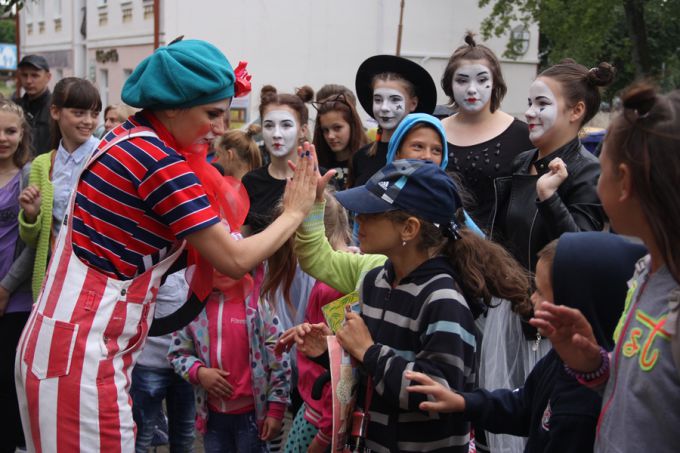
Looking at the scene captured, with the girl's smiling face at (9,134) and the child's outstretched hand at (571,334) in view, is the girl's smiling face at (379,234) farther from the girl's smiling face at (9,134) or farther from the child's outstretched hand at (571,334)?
the girl's smiling face at (9,134)

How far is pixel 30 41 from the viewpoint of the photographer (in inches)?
1241

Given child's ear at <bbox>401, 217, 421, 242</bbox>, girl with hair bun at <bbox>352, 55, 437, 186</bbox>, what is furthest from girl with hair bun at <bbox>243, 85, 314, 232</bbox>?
child's ear at <bbox>401, 217, 421, 242</bbox>

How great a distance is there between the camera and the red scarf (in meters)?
2.72

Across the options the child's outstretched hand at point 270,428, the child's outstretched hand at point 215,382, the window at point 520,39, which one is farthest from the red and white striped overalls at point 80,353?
the window at point 520,39

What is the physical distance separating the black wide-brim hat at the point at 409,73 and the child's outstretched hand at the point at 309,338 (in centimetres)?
197

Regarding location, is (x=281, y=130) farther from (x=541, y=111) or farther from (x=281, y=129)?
(x=541, y=111)

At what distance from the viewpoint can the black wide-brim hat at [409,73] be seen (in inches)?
176

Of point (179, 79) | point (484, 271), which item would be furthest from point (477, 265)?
point (179, 79)

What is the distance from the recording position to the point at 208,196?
9.11 feet

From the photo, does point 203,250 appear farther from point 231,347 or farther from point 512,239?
point 512,239

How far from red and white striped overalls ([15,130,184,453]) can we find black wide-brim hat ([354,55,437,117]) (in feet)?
7.23

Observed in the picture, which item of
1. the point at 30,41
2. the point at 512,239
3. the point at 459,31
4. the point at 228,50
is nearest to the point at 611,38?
the point at 459,31

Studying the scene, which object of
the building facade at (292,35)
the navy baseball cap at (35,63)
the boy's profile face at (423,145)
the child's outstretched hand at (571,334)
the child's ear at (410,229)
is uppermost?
the building facade at (292,35)

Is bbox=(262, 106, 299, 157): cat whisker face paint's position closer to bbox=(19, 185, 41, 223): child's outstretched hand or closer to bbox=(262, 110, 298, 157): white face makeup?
bbox=(262, 110, 298, 157): white face makeup
